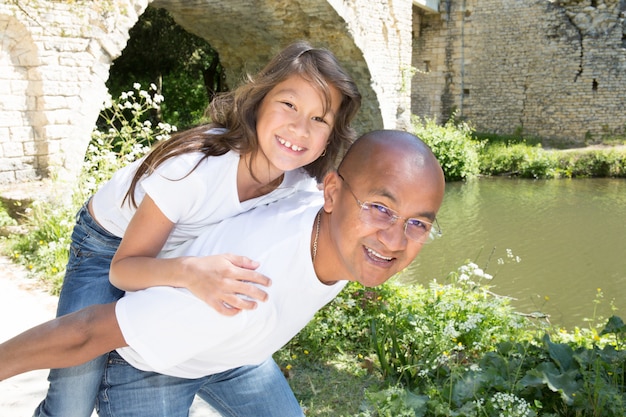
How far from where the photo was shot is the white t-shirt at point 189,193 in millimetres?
1318

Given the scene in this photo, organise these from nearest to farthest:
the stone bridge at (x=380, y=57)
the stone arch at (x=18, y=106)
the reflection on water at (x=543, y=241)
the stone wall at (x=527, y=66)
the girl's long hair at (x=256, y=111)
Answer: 1. the girl's long hair at (x=256, y=111)
2. the stone arch at (x=18, y=106)
3. the stone bridge at (x=380, y=57)
4. the reflection on water at (x=543, y=241)
5. the stone wall at (x=527, y=66)

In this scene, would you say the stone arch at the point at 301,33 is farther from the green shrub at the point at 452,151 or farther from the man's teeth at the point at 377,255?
the man's teeth at the point at 377,255

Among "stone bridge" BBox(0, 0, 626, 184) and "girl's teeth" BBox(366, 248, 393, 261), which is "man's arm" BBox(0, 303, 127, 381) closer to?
"girl's teeth" BBox(366, 248, 393, 261)

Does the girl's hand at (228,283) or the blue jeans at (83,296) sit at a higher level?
the girl's hand at (228,283)

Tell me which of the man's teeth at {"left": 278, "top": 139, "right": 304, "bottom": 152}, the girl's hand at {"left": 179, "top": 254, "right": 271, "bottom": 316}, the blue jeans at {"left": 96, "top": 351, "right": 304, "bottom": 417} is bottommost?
the blue jeans at {"left": 96, "top": 351, "right": 304, "bottom": 417}

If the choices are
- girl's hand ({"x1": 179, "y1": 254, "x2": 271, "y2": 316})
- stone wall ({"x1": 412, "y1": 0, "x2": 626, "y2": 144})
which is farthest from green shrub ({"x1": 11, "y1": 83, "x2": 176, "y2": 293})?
stone wall ({"x1": 412, "y1": 0, "x2": 626, "y2": 144})

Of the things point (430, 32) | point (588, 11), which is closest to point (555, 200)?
point (588, 11)

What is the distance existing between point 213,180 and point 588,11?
53.9ft

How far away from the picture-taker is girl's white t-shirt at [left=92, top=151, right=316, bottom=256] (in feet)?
4.33

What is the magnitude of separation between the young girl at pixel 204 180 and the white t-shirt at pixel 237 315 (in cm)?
6

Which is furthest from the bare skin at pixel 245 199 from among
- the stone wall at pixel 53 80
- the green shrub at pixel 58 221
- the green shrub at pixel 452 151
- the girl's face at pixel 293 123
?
the green shrub at pixel 452 151

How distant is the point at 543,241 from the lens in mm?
8711

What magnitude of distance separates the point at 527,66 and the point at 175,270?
1685 centimetres

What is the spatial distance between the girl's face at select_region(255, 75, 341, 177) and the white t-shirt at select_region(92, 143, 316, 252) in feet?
0.31
